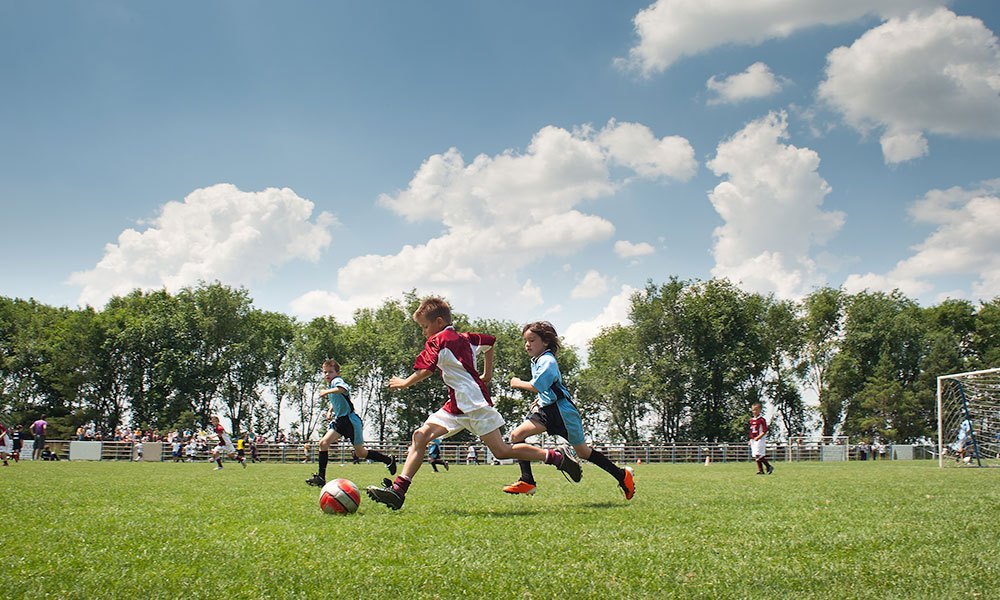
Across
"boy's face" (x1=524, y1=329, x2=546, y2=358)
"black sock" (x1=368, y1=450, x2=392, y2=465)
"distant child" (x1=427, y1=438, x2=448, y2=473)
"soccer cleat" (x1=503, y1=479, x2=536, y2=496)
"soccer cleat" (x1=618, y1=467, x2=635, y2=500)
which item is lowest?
"distant child" (x1=427, y1=438, x2=448, y2=473)

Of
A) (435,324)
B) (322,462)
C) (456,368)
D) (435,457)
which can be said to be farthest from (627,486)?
(435,457)

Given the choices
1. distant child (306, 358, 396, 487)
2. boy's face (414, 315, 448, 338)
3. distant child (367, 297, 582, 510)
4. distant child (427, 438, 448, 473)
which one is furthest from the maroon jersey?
distant child (427, 438, 448, 473)

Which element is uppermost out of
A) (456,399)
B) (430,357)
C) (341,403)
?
(430,357)

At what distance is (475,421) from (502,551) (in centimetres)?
272

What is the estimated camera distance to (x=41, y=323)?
2247 inches

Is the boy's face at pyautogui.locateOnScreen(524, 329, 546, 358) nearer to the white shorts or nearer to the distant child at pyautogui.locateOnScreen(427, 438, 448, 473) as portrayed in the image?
the white shorts

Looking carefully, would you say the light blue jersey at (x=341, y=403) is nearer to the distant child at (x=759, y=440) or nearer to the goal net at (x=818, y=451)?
the distant child at (x=759, y=440)

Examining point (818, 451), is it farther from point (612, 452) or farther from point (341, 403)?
point (341, 403)

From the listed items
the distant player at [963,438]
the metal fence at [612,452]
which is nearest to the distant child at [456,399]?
the distant player at [963,438]

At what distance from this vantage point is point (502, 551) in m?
4.41

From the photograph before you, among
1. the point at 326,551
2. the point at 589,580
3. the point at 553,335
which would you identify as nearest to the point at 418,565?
the point at 326,551

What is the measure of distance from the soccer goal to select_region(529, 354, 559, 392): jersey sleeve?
19.0m

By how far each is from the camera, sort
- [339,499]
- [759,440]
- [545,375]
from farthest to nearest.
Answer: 1. [759,440]
2. [545,375]
3. [339,499]

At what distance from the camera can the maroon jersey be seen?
23.2 ft
